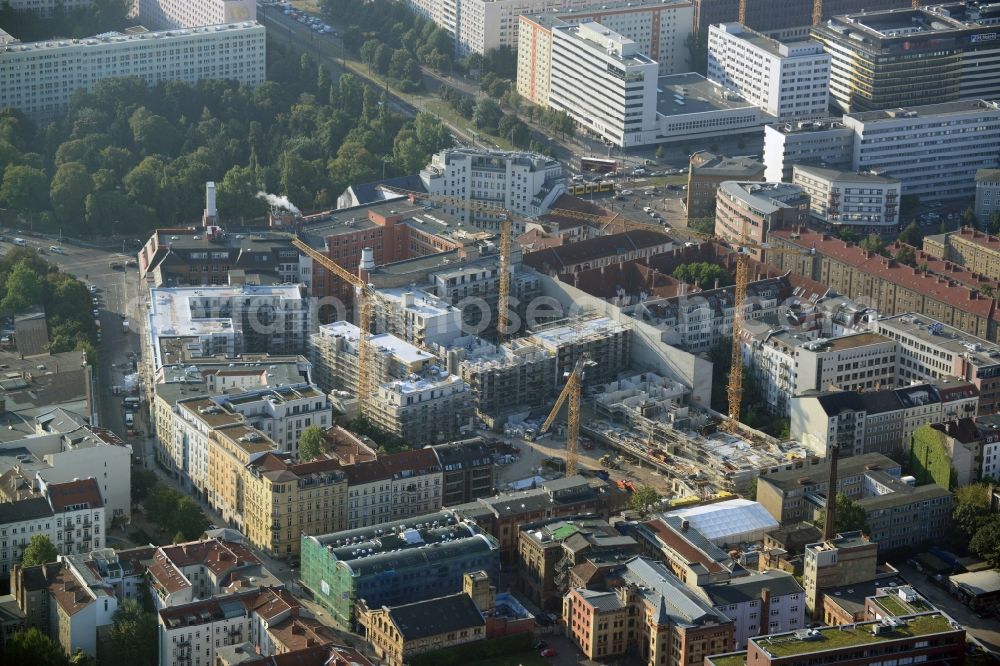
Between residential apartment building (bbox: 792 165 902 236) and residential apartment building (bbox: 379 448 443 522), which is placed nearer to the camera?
residential apartment building (bbox: 379 448 443 522)

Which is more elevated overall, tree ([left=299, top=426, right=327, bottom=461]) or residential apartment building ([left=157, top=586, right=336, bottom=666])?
tree ([left=299, top=426, right=327, bottom=461])

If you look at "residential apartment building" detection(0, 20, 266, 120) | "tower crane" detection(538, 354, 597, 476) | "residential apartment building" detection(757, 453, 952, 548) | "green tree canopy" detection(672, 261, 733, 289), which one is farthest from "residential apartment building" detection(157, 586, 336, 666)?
"residential apartment building" detection(0, 20, 266, 120)

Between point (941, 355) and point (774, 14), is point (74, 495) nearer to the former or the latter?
point (941, 355)

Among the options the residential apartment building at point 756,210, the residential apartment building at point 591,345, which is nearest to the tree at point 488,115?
the residential apartment building at point 756,210

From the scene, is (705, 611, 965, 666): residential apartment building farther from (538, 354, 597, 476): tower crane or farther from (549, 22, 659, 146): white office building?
(549, 22, 659, 146): white office building

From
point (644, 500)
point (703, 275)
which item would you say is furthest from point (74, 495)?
point (703, 275)

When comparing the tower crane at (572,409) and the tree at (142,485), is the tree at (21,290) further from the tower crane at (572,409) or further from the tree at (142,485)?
the tower crane at (572,409)

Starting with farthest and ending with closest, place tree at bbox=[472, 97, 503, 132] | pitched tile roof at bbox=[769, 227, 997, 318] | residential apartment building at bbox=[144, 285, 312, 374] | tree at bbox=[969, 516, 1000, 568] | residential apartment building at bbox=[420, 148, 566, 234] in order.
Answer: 1. tree at bbox=[472, 97, 503, 132]
2. residential apartment building at bbox=[420, 148, 566, 234]
3. pitched tile roof at bbox=[769, 227, 997, 318]
4. residential apartment building at bbox=[144, 285, 312, 374]
5. tree at bbox=[969, 516, 1000, 568]
